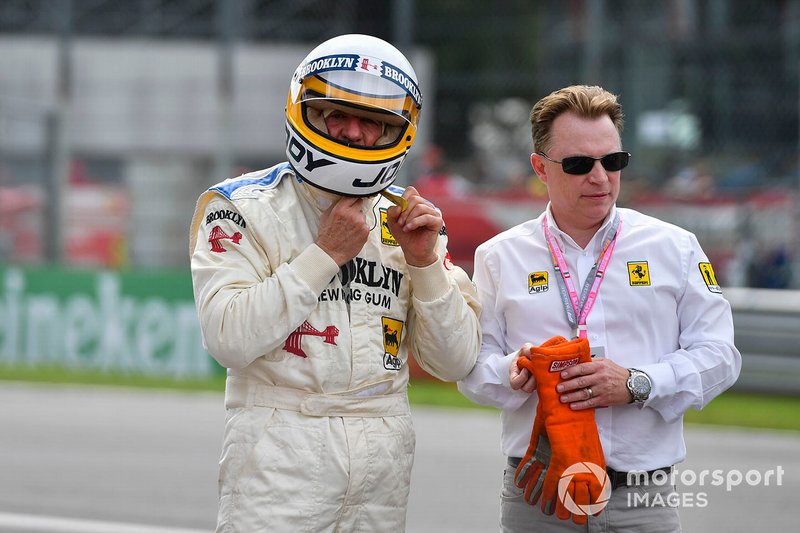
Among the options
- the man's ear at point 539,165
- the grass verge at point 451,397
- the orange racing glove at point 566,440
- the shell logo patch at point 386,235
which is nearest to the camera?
the orange racing glove at point 566,440

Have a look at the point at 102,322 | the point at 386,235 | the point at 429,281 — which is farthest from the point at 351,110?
the point at 102,322

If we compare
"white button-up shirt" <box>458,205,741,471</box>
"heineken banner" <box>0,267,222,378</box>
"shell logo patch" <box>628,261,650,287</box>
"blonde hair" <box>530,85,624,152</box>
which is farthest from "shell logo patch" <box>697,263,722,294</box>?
"heineken banner" <box>0,267,222,378</box>

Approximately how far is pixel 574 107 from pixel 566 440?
1.01 m

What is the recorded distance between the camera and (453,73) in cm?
2381

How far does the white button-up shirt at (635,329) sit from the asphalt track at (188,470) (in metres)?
2.50

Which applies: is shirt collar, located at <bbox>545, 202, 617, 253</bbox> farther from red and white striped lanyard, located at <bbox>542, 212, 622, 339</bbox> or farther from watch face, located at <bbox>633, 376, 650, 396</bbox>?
watch face, located at <bbox>633, 376, 650, 396</bbox>

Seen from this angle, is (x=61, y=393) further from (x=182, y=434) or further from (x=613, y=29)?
(x=613, y=29)

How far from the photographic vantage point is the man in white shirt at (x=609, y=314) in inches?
144

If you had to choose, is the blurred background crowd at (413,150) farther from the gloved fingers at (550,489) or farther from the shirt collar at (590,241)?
the gloved fingers at (550,489)

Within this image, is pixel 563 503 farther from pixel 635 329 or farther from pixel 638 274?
pixel 638 274

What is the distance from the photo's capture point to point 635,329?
372 cm

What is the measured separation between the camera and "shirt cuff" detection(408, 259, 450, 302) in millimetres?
3527

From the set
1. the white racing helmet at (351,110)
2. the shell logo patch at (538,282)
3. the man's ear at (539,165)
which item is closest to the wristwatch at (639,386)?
the shell logo patch at (538,282)

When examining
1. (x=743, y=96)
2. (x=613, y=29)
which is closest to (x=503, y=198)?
(x=743, y=96)
